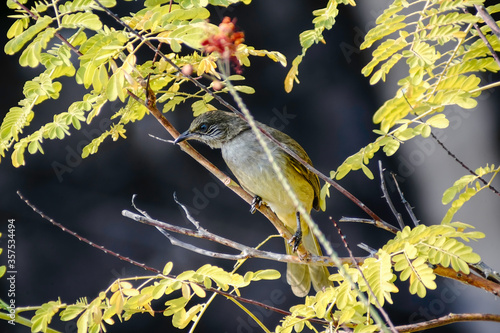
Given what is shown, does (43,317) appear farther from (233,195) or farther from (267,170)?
(233,195)

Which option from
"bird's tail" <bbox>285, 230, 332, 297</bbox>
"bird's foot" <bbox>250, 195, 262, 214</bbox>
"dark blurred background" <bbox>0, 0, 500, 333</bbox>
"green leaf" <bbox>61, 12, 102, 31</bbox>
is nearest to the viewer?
"green leaf" <bbox>61, 12, 102, 31</bbox>

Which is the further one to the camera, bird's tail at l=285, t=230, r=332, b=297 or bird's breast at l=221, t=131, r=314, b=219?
bird's breast at l=221, t=131, r=314, b=219

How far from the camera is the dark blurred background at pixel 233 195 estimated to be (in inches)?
203

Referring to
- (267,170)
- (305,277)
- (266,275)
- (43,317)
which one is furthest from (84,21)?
(305,277)

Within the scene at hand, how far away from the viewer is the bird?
11.5 feet

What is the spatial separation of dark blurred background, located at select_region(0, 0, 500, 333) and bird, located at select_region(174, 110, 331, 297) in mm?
1454

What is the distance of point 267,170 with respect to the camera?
3.58 meters

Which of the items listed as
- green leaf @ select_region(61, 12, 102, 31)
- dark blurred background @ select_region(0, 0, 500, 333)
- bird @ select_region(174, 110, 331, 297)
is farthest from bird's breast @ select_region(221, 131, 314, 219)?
green leaf @ select_region(61, 12, 102, 31)

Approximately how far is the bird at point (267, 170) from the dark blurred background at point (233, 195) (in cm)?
145

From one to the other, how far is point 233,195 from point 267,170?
1.93 metres

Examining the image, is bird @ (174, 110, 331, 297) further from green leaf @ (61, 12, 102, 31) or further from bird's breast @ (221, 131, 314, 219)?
green leaf @ (61, 12, 102, 31)

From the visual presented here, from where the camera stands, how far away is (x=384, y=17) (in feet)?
6.60

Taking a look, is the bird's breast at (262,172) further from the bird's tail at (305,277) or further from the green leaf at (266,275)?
the green leaf at (266,275)

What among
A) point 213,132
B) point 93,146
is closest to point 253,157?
point 213,132
